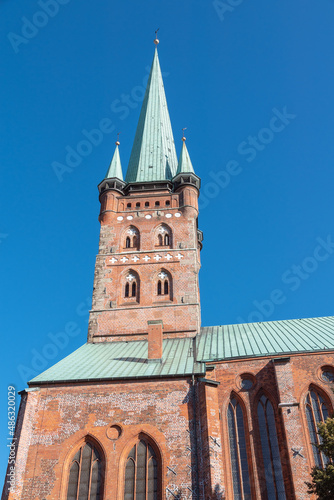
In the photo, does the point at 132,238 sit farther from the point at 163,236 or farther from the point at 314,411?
the point at 314,411

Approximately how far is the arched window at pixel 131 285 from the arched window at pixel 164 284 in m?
1.45

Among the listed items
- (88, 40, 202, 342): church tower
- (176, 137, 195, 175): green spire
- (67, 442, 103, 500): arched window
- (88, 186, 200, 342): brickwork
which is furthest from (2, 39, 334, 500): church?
(176, 137, 195, 175): green spire

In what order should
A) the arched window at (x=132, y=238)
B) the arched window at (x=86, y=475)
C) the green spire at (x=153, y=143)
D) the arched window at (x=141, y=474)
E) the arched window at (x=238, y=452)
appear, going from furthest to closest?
the green spire at (x=153, y=143) < the arched window at (x=132, y=238) < the arched window at (x=238, y=452) < the arched window at (x=86, y=475) < the arched window at (x=141, y=474)

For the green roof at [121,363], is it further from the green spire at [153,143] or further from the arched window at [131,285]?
the green spire at [153,143]

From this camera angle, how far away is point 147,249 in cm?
3444

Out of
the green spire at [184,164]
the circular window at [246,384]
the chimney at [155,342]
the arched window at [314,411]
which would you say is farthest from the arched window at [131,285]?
the arched window at [314,411]

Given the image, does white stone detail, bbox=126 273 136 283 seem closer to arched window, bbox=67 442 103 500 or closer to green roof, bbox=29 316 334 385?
green roof, bbox=29 316 334 385

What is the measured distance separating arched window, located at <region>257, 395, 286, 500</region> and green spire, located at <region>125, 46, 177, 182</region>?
20655mm

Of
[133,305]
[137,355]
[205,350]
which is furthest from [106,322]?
[205,350]

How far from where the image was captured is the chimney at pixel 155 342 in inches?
1004

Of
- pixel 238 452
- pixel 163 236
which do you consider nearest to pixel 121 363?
pixel 238 452

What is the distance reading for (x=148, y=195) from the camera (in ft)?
121

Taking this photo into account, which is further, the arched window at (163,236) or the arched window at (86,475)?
the arched window at (163,236)

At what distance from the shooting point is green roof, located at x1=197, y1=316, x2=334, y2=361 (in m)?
25.0
